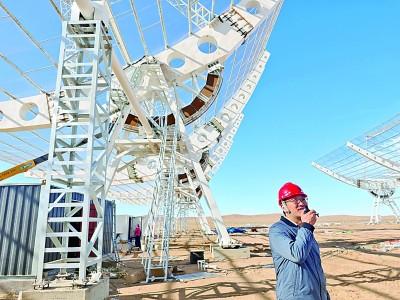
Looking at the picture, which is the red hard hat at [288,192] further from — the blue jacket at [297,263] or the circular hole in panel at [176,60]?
the circular hole in panel at [176,60]

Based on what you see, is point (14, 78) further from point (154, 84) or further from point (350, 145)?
point (350, 145)

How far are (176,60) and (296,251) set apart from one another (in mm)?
11320

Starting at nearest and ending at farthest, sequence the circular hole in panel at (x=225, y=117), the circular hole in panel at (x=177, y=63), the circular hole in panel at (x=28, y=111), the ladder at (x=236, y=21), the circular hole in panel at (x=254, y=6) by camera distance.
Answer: the ladder at (x=236, y=21)
the circular hole in panel at (x=254, y=6)
the circular hole in panel at (x=177, y=63)
the circular hole in panel at (x=28, y=111)
the circular hole in panel at (x=225, y=117)

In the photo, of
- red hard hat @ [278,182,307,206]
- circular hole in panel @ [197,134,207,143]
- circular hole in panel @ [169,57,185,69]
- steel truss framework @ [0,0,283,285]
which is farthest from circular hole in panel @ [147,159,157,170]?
red hard hat @ [278,182,307,206]

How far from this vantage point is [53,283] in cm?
496

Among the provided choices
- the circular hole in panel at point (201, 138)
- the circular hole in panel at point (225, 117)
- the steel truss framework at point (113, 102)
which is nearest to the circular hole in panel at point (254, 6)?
the steel truss framework at point (113, 102)

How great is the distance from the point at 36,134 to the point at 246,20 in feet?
42.4

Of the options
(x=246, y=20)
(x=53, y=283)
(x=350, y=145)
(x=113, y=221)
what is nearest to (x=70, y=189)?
(x=53, y=283)

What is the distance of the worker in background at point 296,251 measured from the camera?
8.29 feet

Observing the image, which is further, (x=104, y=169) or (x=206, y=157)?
(x=206, y=157)

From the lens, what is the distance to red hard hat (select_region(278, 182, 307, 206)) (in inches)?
111

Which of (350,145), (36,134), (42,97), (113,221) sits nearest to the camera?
(42,97)

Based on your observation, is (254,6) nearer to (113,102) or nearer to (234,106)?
(113,102)

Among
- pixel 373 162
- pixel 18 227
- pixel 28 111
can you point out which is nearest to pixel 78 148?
pixel 18 227
